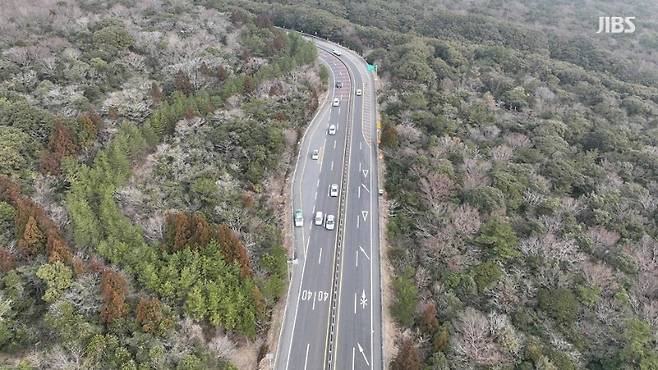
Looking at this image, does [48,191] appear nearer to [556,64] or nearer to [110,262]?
[110,262]

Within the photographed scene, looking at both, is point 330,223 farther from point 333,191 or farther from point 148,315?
point 148,315

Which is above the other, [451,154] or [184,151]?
[184,151]

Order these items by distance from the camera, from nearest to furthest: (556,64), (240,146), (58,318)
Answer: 1. (58,318)
2. (240,146)
3. (556,64)

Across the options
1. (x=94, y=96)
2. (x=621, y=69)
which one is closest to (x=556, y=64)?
(x=621, y=69)

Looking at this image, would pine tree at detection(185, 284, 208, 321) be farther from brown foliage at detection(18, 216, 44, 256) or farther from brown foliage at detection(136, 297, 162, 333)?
brown foliage at detection(18, 216, 44, 256)

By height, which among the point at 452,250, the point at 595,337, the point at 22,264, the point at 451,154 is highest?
the point at 22,264

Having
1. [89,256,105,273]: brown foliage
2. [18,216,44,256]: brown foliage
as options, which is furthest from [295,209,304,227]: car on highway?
[18,216,44,256]: brown foliage
